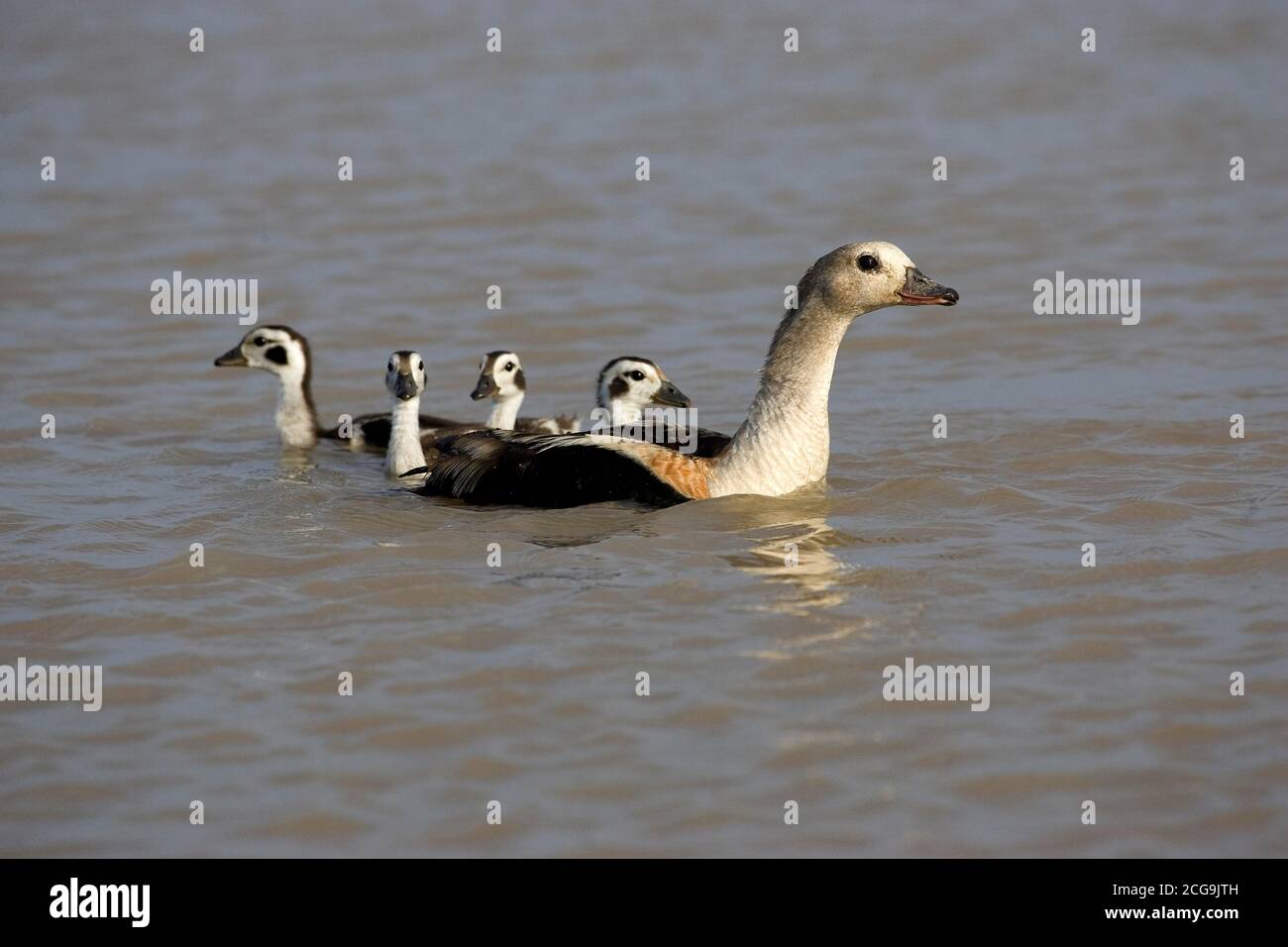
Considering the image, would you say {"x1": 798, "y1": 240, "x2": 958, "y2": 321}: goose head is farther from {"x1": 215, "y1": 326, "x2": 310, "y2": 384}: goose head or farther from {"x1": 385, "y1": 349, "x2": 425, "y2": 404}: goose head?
{"x1": 215, "y1": 326, "x2": 310, "y2": 384}: goose head

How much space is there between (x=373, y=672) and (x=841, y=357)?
6910 millimetres

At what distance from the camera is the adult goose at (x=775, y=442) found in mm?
9844

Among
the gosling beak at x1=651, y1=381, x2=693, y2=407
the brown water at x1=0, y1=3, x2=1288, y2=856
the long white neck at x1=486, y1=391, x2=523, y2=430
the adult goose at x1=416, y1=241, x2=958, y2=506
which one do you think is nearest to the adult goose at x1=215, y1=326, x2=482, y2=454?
the long white neck at x1=486, y1=391, x2=523, y2=430

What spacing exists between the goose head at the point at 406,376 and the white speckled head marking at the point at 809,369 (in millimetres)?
2470

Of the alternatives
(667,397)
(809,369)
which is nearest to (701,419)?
(667,397)

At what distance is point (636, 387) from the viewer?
37.7 ft

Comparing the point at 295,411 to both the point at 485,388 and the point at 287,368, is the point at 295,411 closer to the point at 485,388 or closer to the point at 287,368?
the point at 287,368

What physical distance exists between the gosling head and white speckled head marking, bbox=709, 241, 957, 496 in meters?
1.51

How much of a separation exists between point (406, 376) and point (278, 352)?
5.13ft

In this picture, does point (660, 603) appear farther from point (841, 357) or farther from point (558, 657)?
point (841, 357)

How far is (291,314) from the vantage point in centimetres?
1498

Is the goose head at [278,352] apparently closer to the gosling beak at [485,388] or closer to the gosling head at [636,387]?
the gosling beak at [485,388]

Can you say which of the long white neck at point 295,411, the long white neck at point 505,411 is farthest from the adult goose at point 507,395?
the long white neck at point 295,411

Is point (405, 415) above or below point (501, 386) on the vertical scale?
below
